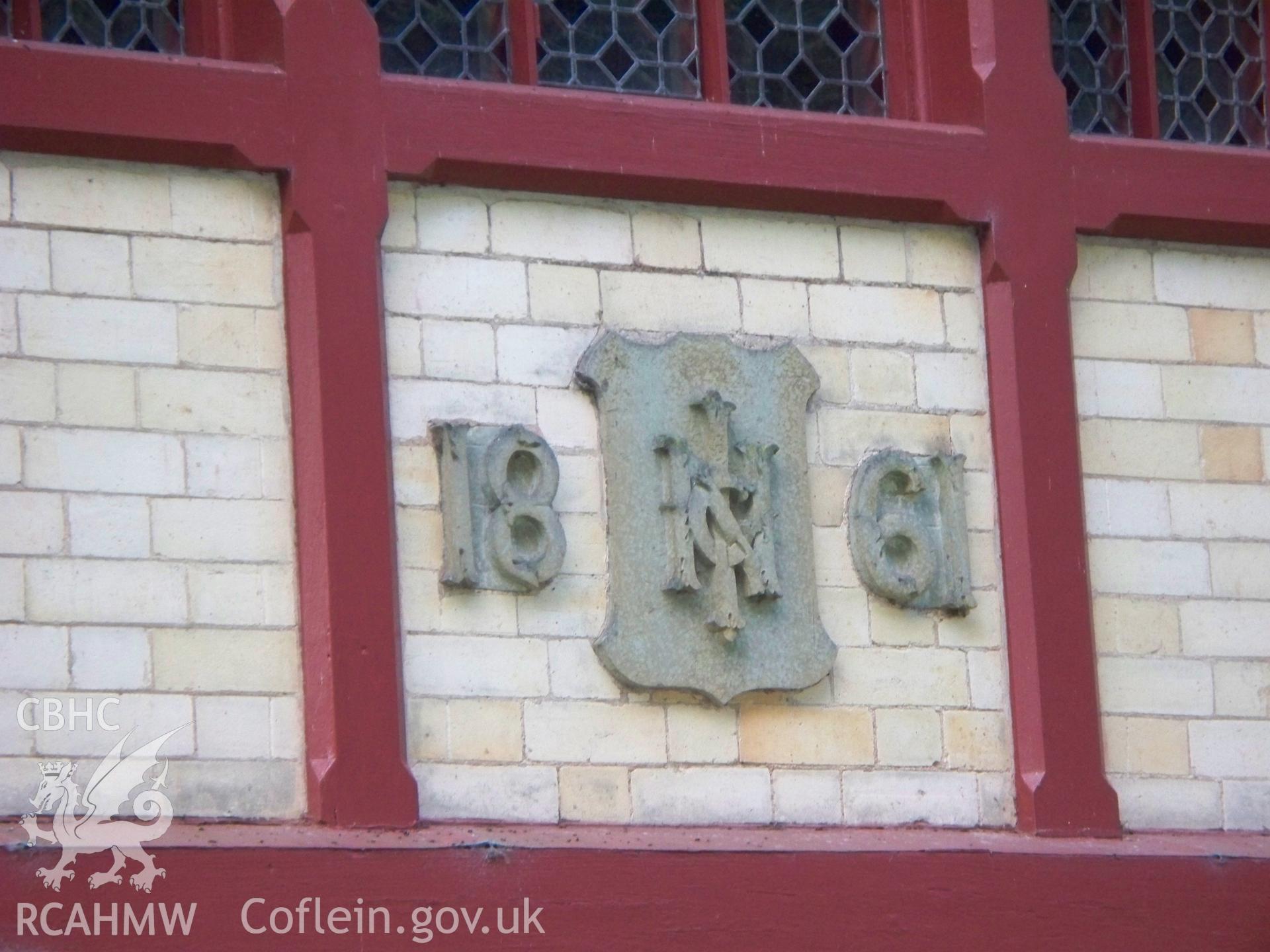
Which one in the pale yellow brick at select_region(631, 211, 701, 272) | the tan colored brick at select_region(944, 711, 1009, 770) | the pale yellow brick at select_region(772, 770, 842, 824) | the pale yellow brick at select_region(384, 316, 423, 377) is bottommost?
the pale yellow brick at select_region(772, 770, 842, 824)

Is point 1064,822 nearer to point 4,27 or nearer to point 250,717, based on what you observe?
point 250,717

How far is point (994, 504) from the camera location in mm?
9375

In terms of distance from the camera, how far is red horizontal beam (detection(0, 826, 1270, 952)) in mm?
7887

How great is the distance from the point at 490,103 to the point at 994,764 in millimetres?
2524

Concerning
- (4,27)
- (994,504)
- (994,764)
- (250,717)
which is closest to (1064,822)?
(994,764)

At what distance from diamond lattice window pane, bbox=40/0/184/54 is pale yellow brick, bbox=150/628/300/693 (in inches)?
71.1

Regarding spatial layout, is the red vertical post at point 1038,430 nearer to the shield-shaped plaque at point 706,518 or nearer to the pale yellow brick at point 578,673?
the shield-shaped plaque at point 706,518

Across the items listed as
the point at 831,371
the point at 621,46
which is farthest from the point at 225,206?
the point at 831,371

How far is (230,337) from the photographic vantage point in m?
8.59

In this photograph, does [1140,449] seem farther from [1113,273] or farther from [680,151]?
[680,151]

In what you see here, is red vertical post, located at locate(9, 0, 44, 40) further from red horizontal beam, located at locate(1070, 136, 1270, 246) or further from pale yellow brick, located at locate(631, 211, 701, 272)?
red horizontal beam, located at locate(1070, 136, 1270, 246)

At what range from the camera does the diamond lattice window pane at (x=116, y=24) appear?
8.88 meters

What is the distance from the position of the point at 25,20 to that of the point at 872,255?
2.70 metres

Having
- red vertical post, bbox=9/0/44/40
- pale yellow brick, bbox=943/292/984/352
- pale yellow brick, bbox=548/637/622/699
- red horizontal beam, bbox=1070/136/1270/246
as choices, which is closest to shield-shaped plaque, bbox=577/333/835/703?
pale yellow brick, bbox=548/637/622/699
